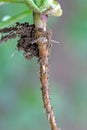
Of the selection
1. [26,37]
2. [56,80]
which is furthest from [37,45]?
[56,80]

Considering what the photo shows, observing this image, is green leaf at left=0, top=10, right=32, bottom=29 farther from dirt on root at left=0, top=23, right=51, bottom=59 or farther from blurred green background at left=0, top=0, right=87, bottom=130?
blurred green background at left=0, top=0, right=87, bottom=130

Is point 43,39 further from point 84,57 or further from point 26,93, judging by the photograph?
point 84,57

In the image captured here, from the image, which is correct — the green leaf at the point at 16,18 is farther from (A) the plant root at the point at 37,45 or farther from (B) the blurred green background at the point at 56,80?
(B) the blurred green background at the point at 56,80

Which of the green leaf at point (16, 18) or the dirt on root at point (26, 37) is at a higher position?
the green leaf at point (16, 18)

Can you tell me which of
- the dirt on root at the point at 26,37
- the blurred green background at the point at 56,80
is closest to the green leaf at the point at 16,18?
the dirt on root at the point at 26,37

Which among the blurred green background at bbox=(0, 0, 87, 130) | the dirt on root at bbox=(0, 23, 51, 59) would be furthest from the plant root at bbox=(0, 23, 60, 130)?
the blurred green background at bbox=(0, 0, 87, 130)

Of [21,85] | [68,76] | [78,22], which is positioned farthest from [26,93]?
[68,76]
